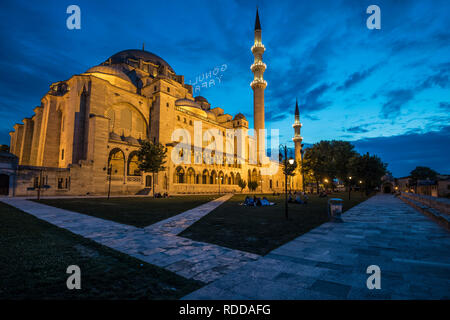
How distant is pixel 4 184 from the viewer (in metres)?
23.8

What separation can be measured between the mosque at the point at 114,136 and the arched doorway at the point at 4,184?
85 millimetres

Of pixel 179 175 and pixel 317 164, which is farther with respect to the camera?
pixel 317 164

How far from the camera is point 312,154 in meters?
47.0

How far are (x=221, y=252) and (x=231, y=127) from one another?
61116mm

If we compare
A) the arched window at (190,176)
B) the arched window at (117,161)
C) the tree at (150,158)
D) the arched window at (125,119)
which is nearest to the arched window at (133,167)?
the arched window at (117,161)

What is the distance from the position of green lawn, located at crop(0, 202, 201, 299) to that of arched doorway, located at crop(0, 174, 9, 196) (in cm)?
2640

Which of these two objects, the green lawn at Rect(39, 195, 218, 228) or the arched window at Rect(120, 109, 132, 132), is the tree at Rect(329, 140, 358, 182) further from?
the arched window at Rect(120, 109, 132, 132)

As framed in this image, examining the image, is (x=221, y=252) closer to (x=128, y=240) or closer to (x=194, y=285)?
A: (x=194, y=285)

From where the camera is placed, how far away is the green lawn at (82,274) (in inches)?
107

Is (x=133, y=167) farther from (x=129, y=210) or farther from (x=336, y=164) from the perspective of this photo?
(x=336, y=164)

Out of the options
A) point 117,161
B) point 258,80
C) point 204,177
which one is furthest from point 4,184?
point 258,80

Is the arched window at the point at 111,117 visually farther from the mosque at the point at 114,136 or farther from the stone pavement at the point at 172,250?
the stone pavement at the point at 172,250

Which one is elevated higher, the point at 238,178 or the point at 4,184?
the point at 238,178

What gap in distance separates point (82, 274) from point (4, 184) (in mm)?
30404
